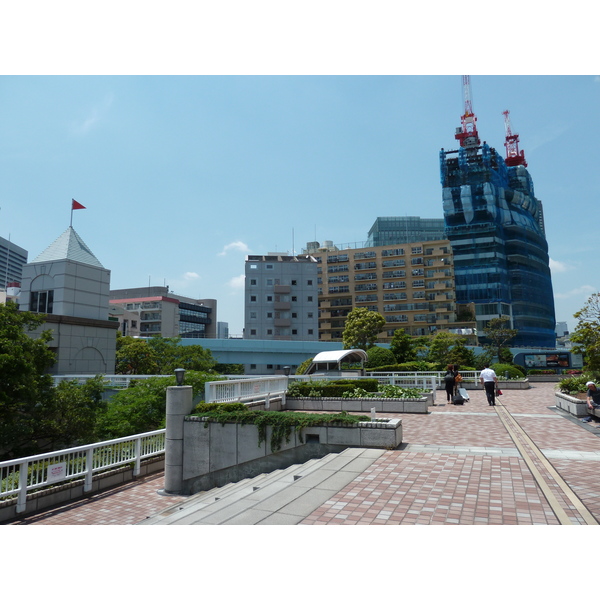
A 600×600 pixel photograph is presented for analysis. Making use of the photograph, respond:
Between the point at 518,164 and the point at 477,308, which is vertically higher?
the point at 518,164

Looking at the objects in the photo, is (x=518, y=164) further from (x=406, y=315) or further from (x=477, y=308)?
(x=406, y=315)

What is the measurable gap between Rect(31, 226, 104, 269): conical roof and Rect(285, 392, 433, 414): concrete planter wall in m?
19.1

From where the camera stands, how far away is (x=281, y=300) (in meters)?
77.6

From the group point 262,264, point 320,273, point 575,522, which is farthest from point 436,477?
point 320,273

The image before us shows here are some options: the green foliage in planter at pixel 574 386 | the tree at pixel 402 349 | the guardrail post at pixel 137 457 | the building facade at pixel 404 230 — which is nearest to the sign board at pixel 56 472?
the guardrail post at pixel 137 457

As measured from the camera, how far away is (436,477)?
7.58 m

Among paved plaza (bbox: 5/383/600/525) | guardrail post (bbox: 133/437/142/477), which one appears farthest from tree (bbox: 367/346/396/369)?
guardrail post (bbox: 133/437/142/477)

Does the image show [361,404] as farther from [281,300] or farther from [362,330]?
[281,300]

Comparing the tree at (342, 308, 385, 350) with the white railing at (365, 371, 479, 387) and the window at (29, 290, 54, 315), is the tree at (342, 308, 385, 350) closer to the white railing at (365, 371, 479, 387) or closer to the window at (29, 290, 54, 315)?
the white railing at (365, 371, 479, 387)

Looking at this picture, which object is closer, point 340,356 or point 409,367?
point 340,356

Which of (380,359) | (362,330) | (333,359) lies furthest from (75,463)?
(362,330)

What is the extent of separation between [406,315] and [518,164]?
62.4 metres

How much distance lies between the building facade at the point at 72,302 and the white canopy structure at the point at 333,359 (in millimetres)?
13698

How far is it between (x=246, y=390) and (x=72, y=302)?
58.2 ft
